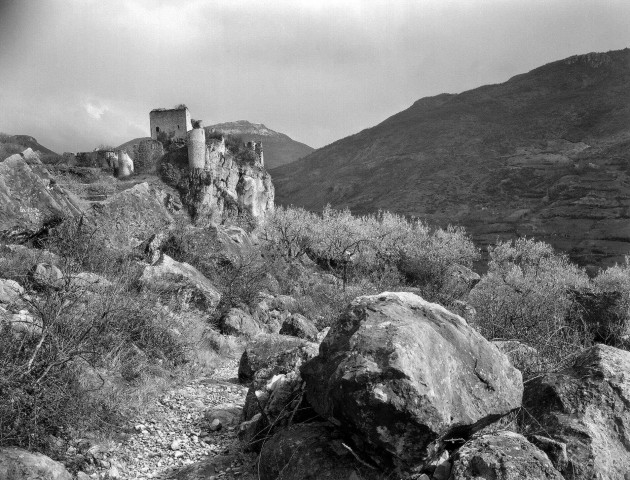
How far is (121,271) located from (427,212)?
101534 millimetres

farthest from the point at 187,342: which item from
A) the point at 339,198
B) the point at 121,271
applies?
the point at 339,198

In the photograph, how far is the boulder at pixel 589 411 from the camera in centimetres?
327

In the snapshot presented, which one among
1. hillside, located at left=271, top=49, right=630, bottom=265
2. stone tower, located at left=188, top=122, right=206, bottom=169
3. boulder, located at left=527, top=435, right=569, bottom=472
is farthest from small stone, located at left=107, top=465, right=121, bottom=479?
hillside, located at left=271, top=49, right=630, bottom=265

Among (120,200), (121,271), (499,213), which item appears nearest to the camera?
(121,271)

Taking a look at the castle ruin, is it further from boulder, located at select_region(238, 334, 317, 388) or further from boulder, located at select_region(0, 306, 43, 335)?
boulder, located at select_region(238, 334, 317, 388)

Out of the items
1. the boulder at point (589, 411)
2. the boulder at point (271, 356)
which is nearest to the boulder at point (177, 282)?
the boulder at point (271, 356)

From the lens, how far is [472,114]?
157000 millimetres

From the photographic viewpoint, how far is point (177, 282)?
8.76m

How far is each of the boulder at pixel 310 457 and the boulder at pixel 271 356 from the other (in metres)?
1.38

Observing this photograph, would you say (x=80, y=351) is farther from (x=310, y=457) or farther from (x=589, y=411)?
(x=589, y=411)

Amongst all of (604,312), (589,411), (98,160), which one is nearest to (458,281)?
(604,312)

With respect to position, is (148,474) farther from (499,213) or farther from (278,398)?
(499,213)

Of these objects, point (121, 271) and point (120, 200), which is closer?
point (121, 271)

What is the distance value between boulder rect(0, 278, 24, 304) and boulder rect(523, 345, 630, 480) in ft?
21.1
